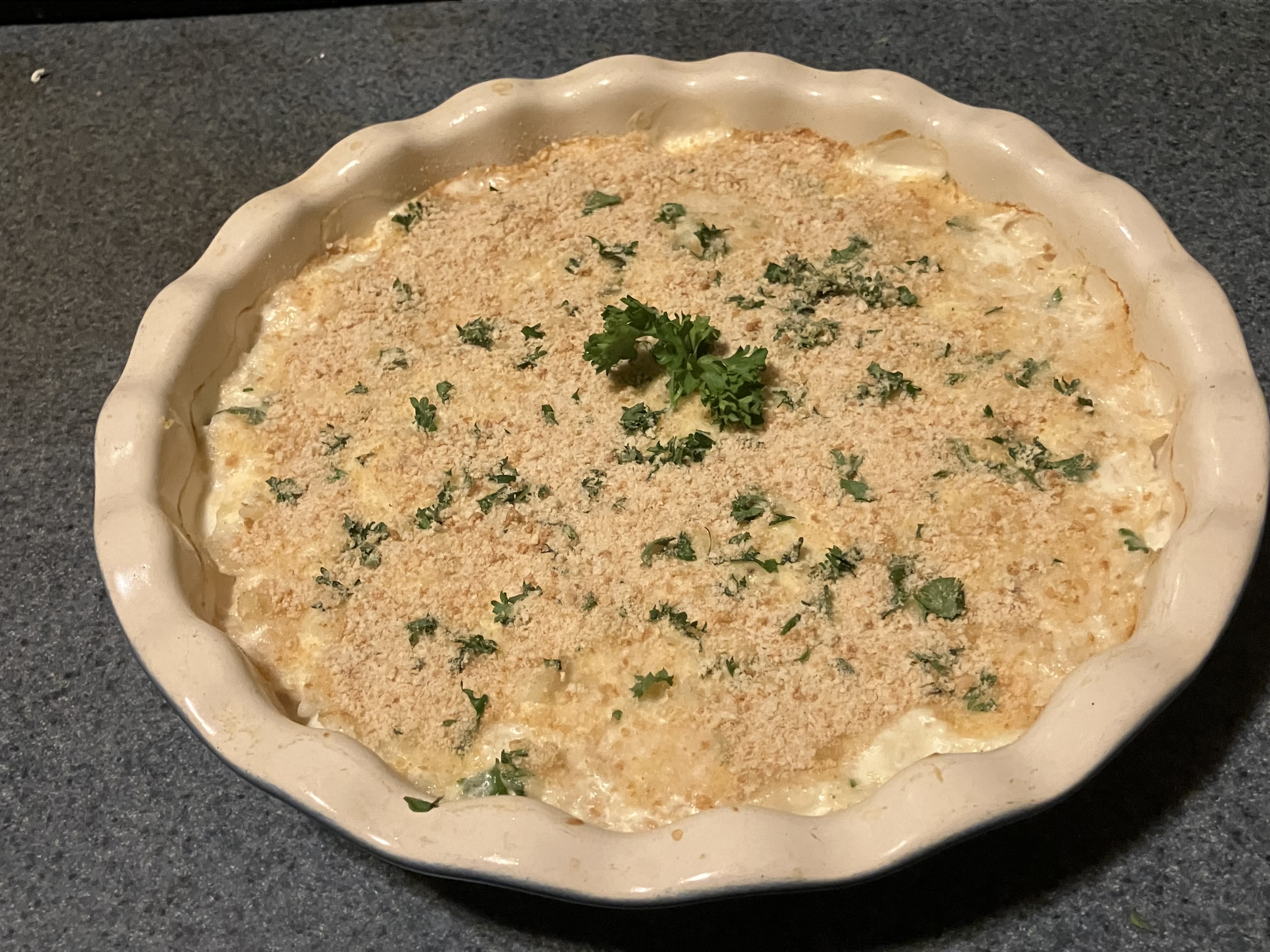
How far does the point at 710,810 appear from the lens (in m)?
1.28

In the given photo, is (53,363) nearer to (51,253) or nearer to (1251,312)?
(51,253)

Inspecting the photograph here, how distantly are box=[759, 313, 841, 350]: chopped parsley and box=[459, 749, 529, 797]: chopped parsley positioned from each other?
0.84 meters

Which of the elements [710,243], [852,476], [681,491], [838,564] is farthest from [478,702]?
[710,243]

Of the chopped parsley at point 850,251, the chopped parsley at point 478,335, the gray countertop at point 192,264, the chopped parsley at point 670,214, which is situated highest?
the chopped parsley at point 670,214

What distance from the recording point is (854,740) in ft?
4.57

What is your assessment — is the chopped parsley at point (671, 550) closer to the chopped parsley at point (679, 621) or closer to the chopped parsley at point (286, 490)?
the chopped parsley at point (679, 621)

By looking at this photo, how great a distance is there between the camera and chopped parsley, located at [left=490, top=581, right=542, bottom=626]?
1.52 meters

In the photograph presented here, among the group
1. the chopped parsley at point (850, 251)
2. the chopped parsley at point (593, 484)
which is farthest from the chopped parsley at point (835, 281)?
the chopped parsley at point (593, 484)

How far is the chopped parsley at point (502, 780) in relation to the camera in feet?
4.54

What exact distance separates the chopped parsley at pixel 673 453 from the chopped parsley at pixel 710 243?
0.42 metres

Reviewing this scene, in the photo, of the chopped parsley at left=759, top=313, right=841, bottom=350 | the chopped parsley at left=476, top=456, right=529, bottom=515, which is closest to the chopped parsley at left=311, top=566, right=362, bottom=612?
the chopped parsley at left=476, top=456, right=529, bottom=515

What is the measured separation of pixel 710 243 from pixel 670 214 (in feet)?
0.36

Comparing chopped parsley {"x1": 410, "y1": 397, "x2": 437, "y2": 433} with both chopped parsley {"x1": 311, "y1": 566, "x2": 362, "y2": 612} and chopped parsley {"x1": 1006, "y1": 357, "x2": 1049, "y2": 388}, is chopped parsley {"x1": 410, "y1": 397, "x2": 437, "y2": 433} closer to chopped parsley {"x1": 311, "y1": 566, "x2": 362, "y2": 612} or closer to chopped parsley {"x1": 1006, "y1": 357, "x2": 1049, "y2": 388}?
chopped parsley {"x1": 311, "y1": 566, "x2": 362, "y2": 612}

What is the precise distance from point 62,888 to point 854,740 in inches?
53.1
